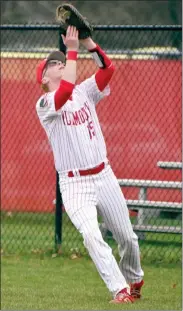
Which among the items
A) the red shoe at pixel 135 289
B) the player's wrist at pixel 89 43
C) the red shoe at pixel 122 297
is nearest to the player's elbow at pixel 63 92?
the player's wrist at pixel 89 43

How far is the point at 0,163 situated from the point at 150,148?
2132mm

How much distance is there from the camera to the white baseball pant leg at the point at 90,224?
25.3 feet

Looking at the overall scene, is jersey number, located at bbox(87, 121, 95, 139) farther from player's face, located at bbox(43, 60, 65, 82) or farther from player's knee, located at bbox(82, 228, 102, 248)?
player's knee, located at bbox(82, 228, 102, 248)

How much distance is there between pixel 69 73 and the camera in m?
7.58

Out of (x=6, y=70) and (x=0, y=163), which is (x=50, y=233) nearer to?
(x=0, y=163)

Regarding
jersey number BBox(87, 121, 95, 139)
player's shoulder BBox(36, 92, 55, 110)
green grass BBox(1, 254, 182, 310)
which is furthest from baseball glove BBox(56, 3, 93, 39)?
green grass BBox(1, 254, 182, 310)

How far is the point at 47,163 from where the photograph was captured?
14641mm

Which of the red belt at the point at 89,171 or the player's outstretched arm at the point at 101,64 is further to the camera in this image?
the player's outstretched arm at the point at 101,64

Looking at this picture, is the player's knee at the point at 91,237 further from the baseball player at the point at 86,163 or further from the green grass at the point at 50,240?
the green grass at the point at 50,240

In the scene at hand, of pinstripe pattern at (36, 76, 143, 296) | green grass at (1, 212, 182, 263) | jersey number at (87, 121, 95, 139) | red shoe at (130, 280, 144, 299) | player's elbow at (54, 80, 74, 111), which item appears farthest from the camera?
green grass at (1, 212, 182, 263)

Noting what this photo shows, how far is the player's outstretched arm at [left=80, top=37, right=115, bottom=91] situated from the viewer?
8.00m

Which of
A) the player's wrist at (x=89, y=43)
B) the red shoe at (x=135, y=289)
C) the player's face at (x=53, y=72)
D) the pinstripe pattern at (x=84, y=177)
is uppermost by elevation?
the player's wrist at (x=89, y=43)

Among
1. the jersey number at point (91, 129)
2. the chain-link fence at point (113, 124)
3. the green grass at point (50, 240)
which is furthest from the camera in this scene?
the chain-link fence at point (113, 124)

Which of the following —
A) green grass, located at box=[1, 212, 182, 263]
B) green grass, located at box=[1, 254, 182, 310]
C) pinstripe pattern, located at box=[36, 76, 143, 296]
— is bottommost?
green grass, located at box=[1, 212, 182, 263]
